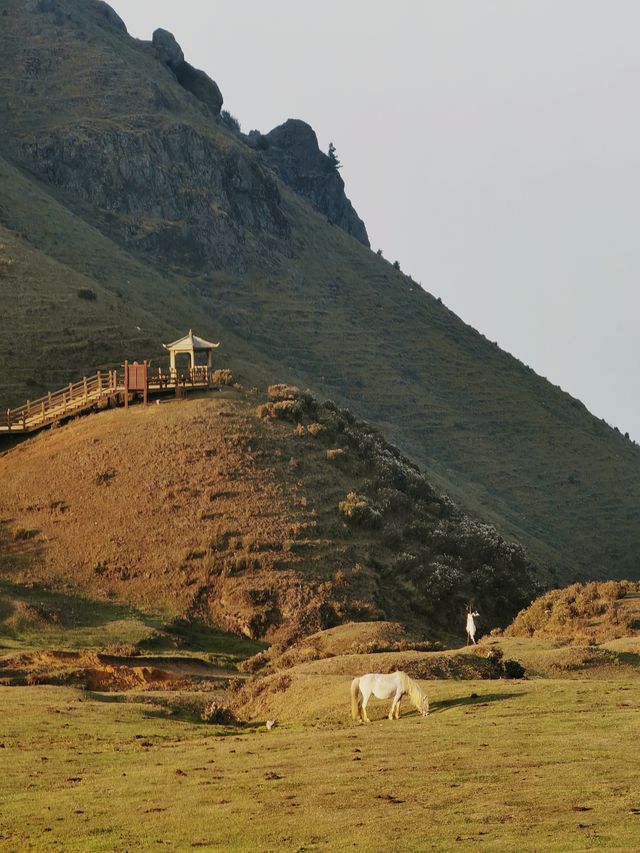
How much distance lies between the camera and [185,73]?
580 feet

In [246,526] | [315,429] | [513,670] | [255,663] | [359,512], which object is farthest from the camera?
[315,429]

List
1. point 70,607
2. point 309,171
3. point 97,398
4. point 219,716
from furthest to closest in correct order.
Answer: point 309,171 → point 97,398 → point 70,607 → point 219,716

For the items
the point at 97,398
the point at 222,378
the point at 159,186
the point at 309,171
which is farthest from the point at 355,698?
the point at 309,171

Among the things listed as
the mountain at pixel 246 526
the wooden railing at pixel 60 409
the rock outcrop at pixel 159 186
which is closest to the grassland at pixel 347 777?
the mountain at pixel 246 526

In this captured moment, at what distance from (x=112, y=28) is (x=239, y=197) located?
32925 millimetres

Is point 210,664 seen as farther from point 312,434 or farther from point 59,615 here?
point 312,434

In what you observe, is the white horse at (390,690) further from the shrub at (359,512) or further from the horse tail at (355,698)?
the shrub at (359,512)

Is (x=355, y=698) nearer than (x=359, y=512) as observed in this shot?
Yes

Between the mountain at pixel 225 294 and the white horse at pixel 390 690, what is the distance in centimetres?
6014

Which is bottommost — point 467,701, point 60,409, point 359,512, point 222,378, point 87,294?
point 467,701

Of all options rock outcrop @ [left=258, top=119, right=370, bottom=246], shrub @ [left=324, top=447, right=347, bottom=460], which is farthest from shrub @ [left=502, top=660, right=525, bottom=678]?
rock outcrop @ [left=258, top=119, right=370, bottom=246]

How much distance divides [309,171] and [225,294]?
60.3 m

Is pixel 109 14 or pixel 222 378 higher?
pixel 109 14

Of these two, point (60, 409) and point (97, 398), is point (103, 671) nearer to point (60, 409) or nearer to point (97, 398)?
point (97, 398)
